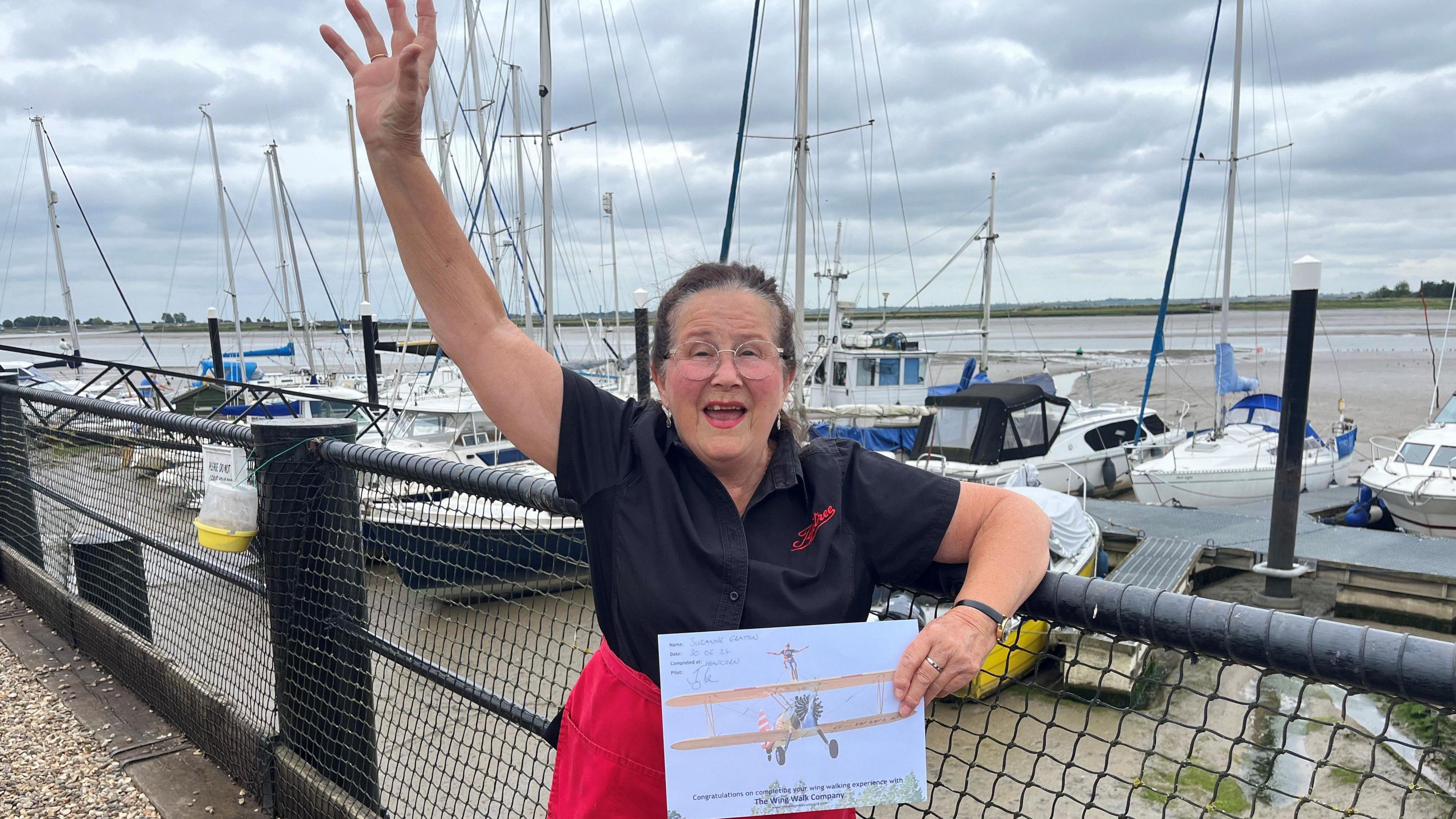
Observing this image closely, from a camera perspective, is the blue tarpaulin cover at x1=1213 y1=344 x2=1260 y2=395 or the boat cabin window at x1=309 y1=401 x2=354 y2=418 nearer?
the blue tarpaulin cover at x1=1213 y1=344 x2=1260 y2=395

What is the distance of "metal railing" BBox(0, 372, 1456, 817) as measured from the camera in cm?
134

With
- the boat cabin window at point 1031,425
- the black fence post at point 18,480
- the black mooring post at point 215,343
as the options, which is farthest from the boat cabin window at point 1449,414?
the black mooring post at point 215,343

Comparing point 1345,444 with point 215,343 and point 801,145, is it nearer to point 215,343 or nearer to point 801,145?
point 801,145

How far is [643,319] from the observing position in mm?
12109

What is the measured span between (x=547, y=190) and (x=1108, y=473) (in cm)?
1071

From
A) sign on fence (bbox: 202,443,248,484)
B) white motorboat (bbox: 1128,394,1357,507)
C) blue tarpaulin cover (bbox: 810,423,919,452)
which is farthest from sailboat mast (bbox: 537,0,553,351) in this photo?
sign on fence (bbox: 202,443,248,484)

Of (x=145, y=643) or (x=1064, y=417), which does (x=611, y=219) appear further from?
(x=145, y=643)

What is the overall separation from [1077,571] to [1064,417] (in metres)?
8.23

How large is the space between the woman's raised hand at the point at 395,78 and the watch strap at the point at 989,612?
1232mm

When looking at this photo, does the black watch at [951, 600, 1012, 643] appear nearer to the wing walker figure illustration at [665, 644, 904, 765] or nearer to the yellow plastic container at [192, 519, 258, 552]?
the wing walker figure illustration at [665, 644, 904, 765]

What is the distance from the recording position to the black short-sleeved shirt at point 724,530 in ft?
4.79

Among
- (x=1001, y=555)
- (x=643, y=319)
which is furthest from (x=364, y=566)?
(x=643, y=319)

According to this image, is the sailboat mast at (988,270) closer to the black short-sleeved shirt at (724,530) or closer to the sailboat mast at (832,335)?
the sailboat mast at (832,335)

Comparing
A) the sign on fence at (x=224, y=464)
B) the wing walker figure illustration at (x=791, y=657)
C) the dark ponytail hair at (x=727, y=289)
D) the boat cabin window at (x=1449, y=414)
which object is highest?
the dark ponytail hair at (x=727, y=289)
